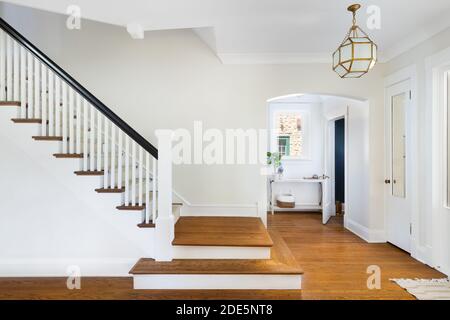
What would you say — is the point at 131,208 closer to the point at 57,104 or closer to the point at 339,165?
the point at 57,104

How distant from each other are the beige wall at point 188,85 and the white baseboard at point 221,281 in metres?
1.49

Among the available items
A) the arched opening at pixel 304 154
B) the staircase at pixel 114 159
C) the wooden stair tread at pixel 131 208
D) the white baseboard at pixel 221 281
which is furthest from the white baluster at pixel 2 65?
the arched opening at pixel 304 154

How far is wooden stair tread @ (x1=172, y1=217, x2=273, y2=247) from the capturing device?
8.59 ft

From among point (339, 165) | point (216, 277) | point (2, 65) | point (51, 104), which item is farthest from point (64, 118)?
point (339, 165)

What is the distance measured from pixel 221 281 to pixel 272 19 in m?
2.78

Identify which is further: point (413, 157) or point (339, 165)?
point (339, 165)

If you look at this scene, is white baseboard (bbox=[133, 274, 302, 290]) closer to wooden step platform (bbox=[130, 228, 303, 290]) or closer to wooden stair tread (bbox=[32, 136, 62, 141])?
wooden step platform (bbox=[130, 228, 303, 290])

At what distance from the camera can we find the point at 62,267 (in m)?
2.76

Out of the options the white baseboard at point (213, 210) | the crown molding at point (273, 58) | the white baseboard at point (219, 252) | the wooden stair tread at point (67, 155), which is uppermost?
the crown molding at point (273, 58)

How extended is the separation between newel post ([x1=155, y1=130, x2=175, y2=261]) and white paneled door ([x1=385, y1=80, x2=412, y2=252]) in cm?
302

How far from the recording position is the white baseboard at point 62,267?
2.74 meters

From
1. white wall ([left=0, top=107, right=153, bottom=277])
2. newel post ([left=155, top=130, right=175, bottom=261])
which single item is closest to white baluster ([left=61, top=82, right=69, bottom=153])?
white wall ([left=0, top=107, right=153, bottom=277])

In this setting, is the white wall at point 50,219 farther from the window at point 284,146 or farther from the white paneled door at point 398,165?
the window at point 284,146

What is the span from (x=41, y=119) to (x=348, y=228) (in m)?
4.71
